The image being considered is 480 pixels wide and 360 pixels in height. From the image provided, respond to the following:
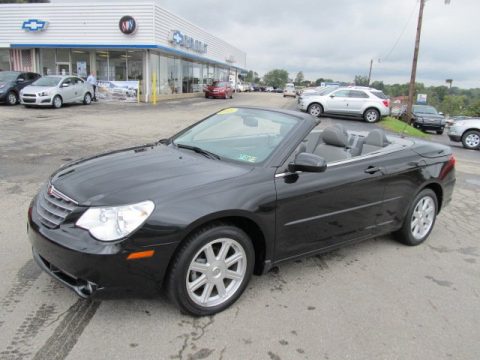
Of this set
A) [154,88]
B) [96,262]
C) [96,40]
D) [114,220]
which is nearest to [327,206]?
[114,220]

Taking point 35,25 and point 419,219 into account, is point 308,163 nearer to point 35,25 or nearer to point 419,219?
point 419,219

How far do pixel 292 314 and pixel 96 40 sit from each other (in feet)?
89.3

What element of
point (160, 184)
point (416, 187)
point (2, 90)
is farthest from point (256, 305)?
point (2, 90)

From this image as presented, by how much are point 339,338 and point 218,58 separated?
43866mm

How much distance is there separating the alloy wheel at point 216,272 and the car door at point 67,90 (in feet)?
61.7

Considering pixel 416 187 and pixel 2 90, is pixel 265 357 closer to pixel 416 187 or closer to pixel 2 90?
pixel 416 187

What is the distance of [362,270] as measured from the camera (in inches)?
156

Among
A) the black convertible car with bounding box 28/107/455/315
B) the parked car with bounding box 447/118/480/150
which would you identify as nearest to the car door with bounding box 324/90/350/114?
the parked car with bounding box 447/118/480/150

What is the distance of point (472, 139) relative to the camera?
15609 millimetres

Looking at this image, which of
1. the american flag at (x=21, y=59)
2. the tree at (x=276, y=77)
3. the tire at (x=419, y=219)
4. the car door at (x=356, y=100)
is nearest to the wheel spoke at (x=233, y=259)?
the tire at (x=419, y=219)

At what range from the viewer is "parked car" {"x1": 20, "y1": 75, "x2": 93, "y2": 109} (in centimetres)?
1825

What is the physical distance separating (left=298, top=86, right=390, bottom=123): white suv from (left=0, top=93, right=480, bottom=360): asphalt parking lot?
16.1m

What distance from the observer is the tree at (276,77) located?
148 metres

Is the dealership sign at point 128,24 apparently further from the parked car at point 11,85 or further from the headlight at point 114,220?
the headlight at point 114,220
